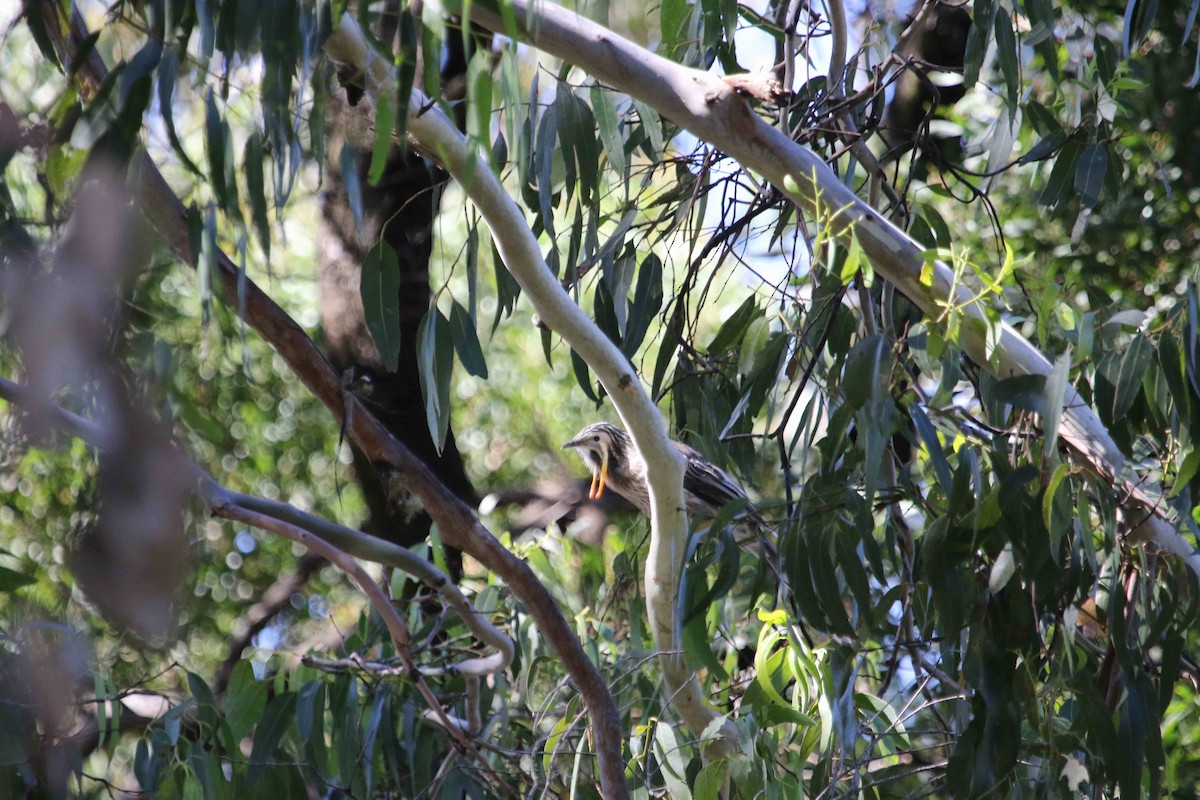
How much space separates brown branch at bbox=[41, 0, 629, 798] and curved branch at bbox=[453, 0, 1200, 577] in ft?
2.35

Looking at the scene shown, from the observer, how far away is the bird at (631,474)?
4668mm

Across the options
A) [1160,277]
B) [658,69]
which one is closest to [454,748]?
[658,69]

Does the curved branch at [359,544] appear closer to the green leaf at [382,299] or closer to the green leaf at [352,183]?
the green leaf at [382,299]

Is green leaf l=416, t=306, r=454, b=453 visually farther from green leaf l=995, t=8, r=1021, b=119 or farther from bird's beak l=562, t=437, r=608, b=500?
bird's beak l=562, t=437, r=608, b=500

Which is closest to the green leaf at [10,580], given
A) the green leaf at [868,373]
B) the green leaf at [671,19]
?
the green leaf at [868,373]

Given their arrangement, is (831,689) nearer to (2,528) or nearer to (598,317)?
(598,317)

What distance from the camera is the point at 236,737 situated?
3.07 m

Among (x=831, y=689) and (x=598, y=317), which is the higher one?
(x=598, y=317)

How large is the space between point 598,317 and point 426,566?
2.49ft

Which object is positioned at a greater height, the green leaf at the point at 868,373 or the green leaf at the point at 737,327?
the green leaf at the point at 737,327

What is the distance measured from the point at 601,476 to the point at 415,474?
7.01 feet

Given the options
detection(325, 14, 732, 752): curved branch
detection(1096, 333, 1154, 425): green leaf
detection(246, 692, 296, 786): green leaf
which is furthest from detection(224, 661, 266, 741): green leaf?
detection(1096, 333, 1154, 425): green leaf

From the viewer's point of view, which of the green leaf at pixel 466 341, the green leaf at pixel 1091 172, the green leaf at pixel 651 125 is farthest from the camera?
the green leaf at pixel 1091 172

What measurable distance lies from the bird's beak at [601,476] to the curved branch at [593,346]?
5.83 ft
